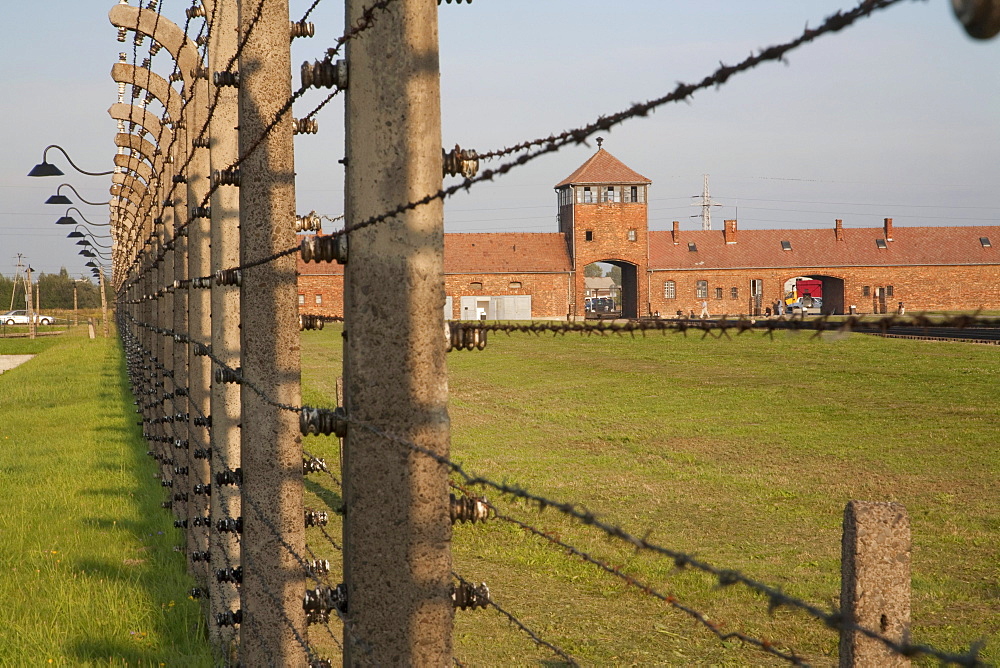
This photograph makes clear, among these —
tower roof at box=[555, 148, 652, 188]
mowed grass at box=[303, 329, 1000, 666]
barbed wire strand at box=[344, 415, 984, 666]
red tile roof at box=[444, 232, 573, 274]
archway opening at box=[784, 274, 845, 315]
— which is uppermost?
tower roof at box=[555, 148, 652, 188]

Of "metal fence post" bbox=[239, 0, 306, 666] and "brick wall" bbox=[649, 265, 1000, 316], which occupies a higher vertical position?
"brick wall" bbox=[649, 265, 1000, 316]

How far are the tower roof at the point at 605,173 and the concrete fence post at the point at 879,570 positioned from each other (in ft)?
175

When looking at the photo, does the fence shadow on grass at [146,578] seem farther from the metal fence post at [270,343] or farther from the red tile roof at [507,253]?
the red tile roof at [507,253]

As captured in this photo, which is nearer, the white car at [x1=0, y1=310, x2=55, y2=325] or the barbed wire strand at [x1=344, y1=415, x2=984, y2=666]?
the barbed wire strand at [x1=344, y1=415, x2=984, y2=666]

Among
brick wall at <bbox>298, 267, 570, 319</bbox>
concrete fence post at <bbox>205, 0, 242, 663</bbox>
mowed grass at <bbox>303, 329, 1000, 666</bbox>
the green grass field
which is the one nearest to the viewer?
concrete fence post at <bbox>205, 0, 242, 663</bbox>

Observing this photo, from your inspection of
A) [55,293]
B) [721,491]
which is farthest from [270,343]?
[55,293]

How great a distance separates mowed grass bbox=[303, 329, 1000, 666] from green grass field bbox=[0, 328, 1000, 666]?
0.10 feet

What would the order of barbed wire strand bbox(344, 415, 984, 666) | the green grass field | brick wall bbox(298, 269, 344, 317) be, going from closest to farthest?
barbed wire strand bbox(344, 415, 984, 666) → the green grass field → brick wall bbox(298, 269, 344, 317)

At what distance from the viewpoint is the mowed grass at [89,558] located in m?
5.03

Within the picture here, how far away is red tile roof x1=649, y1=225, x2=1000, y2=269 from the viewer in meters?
58.6

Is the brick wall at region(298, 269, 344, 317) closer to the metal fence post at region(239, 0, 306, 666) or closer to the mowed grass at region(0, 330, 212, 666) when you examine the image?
the mowed grass at region(0, 330, 212, 666)

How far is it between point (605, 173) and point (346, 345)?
54.5m

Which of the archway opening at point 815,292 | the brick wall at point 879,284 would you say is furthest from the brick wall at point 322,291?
the archway opening at point 815,292

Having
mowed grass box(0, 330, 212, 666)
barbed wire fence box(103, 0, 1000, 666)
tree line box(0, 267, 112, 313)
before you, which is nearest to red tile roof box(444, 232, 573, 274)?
mowed grass box(0, 330, 212, 666)
